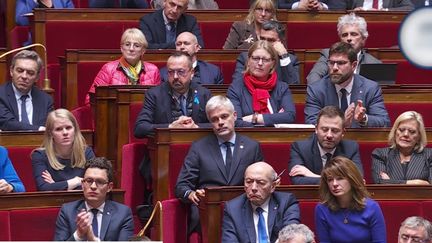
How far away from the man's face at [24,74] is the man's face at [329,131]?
69.8 inches

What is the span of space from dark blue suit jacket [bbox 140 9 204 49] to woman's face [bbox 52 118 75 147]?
2.12 meters

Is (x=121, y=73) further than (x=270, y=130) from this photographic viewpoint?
Yes

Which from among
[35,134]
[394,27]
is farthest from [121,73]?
[394,27]

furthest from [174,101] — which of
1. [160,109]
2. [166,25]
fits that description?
[166,25]

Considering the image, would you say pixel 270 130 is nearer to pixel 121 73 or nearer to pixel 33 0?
pixel 121 73

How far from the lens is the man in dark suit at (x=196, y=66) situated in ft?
19.1

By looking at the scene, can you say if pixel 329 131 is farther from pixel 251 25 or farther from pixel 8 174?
pixel 251 25

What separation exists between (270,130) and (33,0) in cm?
305

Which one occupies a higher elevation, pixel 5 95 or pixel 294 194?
pixel 5 95

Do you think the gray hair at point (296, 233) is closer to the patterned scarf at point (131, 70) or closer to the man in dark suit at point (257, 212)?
the man in dark suit at point (257, 212)

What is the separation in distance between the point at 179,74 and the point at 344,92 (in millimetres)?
983

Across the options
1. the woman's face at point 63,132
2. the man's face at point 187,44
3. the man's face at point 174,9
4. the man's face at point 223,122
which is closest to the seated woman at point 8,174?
the woman's face at point 63,132

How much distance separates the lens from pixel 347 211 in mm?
3963

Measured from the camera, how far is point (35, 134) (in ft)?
16.1
